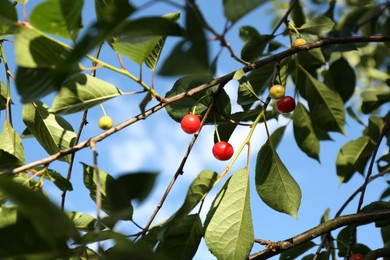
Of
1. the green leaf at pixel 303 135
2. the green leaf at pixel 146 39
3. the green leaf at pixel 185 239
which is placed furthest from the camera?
the green leaf at pixel 303 135

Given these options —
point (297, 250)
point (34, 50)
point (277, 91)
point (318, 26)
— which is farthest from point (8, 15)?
point (297, 250)

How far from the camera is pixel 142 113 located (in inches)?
50.4

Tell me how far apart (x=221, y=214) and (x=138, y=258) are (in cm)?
84

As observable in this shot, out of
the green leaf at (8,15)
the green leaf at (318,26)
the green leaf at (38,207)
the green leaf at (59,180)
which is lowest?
the green leaf at (38,207)

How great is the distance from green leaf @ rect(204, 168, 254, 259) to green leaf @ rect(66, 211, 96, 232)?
0.31m

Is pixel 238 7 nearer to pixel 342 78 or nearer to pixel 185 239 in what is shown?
pixel 185 239

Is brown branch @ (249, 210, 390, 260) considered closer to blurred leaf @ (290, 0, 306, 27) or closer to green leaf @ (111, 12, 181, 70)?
green leaf @ (111, 12, 181, 70)

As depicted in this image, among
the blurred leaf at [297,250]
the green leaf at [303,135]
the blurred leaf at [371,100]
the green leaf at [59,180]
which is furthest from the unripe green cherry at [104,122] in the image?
the blurred leaf at [371,100]

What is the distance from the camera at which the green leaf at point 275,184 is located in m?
1.70

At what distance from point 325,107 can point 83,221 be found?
1.33 metres

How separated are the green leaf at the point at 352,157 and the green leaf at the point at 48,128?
148 centimetres

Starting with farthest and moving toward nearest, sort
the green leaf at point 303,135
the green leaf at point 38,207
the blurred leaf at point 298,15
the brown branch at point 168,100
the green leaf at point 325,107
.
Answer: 1. the blurred leaf at point 298,15
2. the green leaf at point 303,135
3. the green leaf at point 325,107
4. the brown branch at point 168,100
5. the green leaf at point 38,207

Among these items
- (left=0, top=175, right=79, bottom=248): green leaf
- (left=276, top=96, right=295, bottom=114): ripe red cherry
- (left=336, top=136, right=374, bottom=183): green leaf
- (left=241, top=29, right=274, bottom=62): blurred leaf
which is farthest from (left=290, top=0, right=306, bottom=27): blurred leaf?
(left=0, top=175, right=79, bottom=248): green leaf

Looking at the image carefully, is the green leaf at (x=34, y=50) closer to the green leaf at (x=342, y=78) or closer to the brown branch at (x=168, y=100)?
the brown branch at (x=168, y=100)
